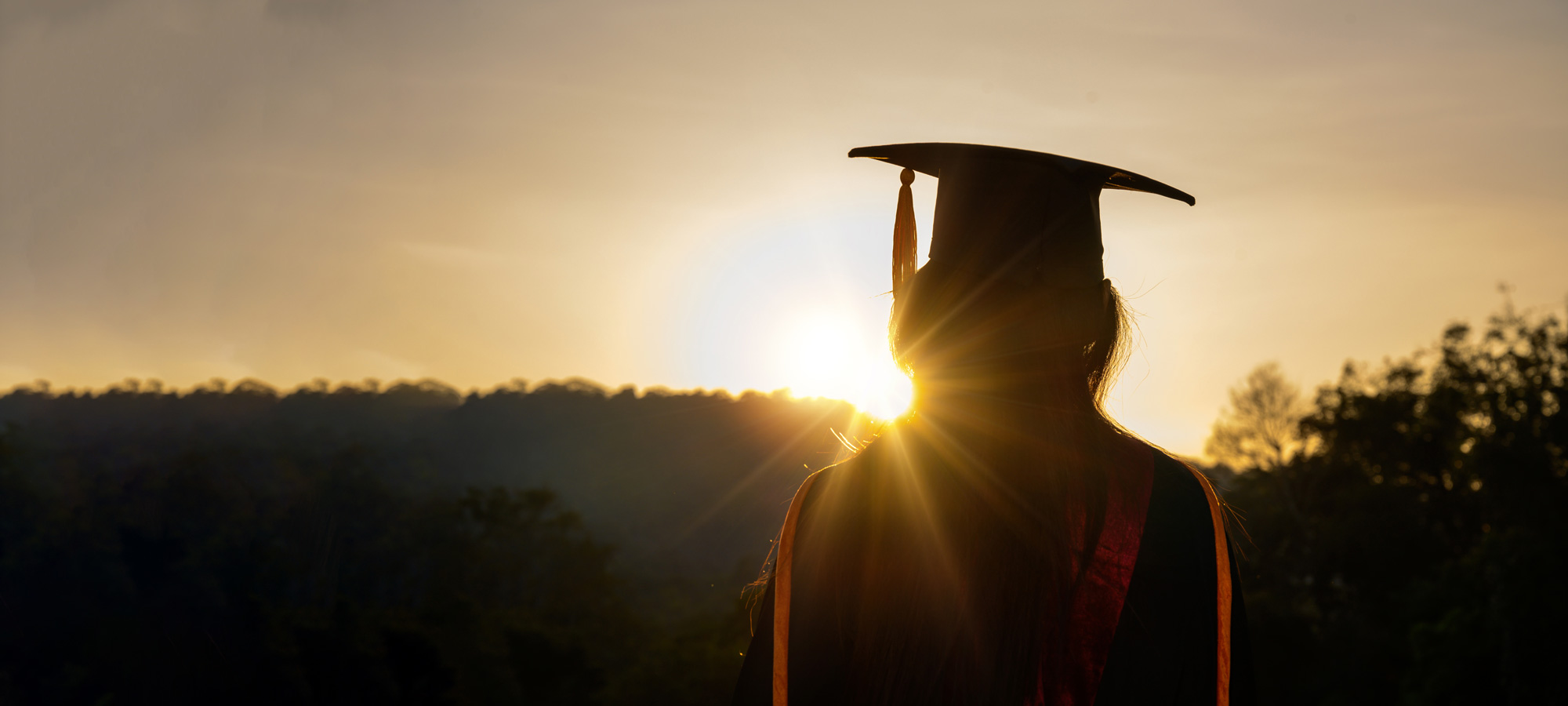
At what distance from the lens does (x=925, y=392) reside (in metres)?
1.84

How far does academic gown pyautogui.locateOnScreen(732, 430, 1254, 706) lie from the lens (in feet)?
5.57

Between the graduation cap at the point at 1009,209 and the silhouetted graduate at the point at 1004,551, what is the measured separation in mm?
155

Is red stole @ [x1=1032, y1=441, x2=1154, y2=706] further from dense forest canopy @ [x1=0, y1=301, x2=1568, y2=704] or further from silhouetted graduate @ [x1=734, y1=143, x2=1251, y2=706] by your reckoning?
dense forest canopy @ [x1=0, y1=301, x2=1568, y2=704]

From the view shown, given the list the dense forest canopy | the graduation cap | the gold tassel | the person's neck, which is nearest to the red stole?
the person's neck

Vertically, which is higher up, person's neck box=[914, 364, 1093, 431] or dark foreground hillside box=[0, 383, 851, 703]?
person's neck box=[914, 364, 1093, 431]

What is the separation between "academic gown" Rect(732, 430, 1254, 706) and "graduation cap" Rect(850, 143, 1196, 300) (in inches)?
20.2

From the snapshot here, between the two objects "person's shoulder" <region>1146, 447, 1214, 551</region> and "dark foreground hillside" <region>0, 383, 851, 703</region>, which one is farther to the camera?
"dark foreground hillside" <region>0, 383, 851, 703</region>

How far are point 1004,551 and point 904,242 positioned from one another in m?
0.96

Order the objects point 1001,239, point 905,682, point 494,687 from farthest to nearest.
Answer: point 494,687 < point 1001,239 < point 905,682

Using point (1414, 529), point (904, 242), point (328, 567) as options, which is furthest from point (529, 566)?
point (904, 242)

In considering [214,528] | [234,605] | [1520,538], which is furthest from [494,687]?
[1520,538]

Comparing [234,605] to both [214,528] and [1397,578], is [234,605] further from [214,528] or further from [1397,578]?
[1397,578]

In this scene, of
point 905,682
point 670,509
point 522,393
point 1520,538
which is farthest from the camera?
point 522,393

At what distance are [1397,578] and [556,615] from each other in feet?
124
